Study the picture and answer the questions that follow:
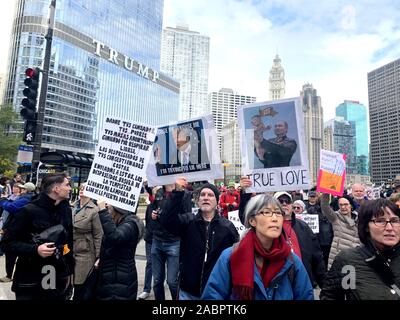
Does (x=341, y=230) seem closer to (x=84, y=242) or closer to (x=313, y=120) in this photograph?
(x=84, y=242)

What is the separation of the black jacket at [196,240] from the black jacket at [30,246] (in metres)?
1.16

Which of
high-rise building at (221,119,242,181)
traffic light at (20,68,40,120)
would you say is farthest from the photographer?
high-rise building at (221,119,242,181)

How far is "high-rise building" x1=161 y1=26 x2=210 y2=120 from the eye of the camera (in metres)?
190

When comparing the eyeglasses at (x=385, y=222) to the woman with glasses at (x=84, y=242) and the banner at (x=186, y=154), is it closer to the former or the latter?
the banner at (x=186, y=154)

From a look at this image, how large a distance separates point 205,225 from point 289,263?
57.2 inches

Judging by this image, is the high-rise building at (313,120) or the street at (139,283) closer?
the street at (139,283)

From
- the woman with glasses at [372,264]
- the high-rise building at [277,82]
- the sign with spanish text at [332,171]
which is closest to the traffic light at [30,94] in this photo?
the sign with spanish text at [332,171]

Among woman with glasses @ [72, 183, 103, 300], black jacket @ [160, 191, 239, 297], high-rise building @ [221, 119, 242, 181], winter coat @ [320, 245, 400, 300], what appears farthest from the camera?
high-rise building @ [221, 119, 242, 181]

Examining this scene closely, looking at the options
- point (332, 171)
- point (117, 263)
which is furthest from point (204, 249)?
point (332, 171)

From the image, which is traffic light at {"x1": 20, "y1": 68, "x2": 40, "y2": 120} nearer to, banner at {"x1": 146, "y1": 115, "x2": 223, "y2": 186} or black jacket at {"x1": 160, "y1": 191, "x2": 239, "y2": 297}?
banner at {"x1": 146, "y1": 115, "x2": 223, "y2": 186}

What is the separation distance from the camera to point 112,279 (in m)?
3.37

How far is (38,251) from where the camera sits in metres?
2.90

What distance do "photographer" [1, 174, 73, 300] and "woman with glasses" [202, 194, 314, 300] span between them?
→ 161cm

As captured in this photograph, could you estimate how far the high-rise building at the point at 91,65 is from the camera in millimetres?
82750
